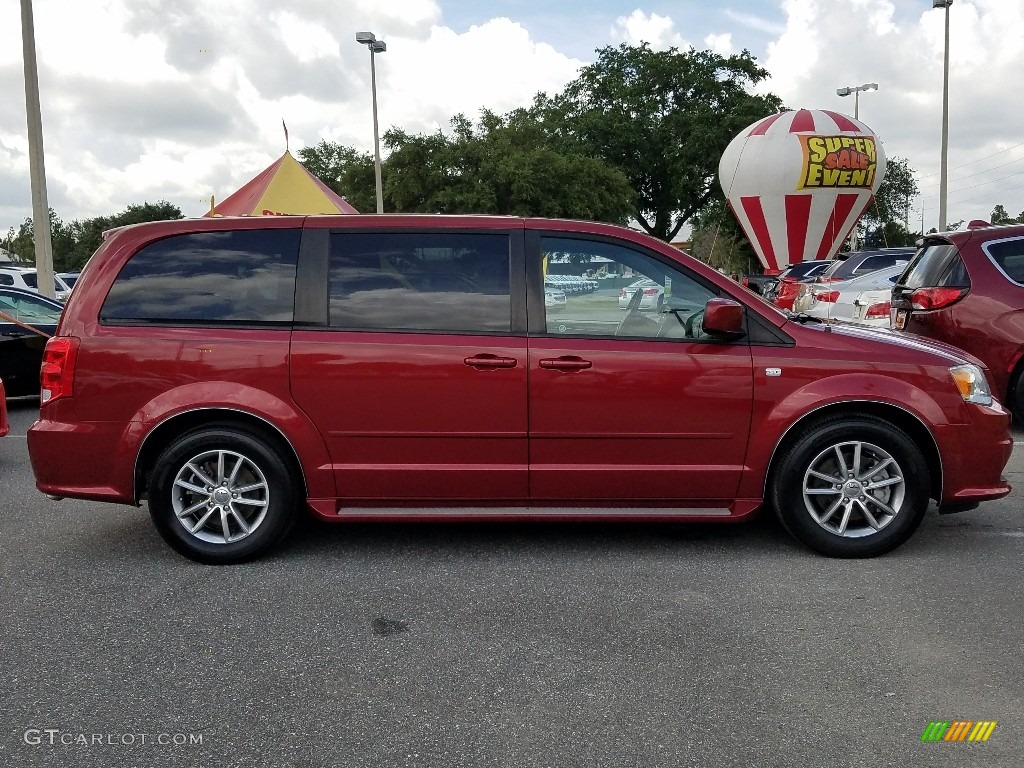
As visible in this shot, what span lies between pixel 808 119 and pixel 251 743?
32699mm

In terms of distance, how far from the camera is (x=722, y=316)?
4793mm

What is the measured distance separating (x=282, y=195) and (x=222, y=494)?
→ 12.7 meters

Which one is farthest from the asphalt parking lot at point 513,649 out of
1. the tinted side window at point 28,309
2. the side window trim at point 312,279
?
the tinted side window at point 28,309

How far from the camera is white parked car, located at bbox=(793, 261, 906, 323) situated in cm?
1442

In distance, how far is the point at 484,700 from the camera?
3.44 meters

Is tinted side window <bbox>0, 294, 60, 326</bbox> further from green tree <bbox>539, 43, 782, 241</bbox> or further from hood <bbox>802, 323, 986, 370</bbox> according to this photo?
green tree <bbox>539, 43, 782, 241</bbox>

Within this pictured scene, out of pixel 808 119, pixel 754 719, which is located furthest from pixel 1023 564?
pixel 808 119

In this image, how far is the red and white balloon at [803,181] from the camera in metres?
31.5

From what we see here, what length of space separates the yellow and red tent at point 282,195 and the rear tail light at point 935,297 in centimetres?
1026

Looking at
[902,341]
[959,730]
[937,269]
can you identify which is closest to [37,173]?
[937,269]

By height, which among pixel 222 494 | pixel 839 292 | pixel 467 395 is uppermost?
pixel 839 292

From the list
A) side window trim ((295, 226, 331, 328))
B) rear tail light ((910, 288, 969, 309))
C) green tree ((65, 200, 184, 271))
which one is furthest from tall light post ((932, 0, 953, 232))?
green tree ((65, 200, 184, 271))

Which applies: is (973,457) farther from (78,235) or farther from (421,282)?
(78,235)

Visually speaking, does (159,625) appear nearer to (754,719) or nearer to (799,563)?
(754,719)
